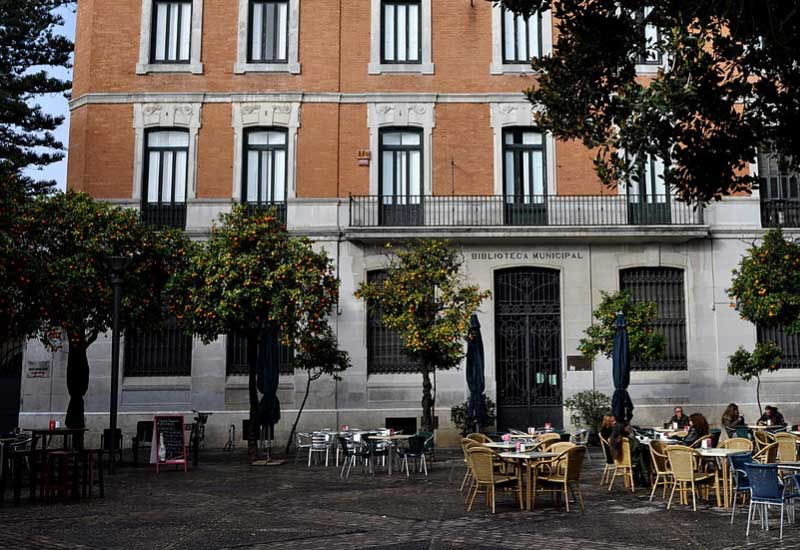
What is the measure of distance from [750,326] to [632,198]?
458 centimetres

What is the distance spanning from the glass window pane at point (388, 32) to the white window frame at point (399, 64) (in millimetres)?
246

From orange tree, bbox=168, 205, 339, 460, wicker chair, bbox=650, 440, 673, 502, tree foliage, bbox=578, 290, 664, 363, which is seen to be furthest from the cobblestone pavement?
tree foliage, bbox=578, 290, 664, 363

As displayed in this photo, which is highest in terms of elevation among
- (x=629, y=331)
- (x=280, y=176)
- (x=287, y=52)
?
(x=287, y=52)

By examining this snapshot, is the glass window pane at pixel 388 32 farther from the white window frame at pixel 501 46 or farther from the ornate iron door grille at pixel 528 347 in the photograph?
the ornate iron door grille at pixel 528 347

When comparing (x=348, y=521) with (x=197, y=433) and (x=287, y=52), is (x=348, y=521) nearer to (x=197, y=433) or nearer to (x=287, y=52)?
(x=197, y=433)

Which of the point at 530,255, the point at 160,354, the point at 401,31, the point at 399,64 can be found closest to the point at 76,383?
the point at 160,354

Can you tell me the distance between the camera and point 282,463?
61.9 ft

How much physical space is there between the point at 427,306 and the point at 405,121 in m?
7.45

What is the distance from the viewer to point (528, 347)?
23422 mm

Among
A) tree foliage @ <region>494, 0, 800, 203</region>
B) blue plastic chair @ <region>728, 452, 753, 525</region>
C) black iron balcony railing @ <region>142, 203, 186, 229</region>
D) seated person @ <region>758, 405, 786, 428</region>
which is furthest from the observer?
black iron balcony railing @ <region>142, 203, 186, 229</region>

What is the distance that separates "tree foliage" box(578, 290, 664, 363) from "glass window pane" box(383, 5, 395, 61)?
9.13 m

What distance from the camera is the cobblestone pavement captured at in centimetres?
977

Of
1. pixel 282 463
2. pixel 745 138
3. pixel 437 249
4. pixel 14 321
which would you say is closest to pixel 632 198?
pixel 437 249

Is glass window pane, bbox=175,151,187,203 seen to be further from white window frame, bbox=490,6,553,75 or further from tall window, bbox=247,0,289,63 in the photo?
white window frame, bbox=490,6,553,75
